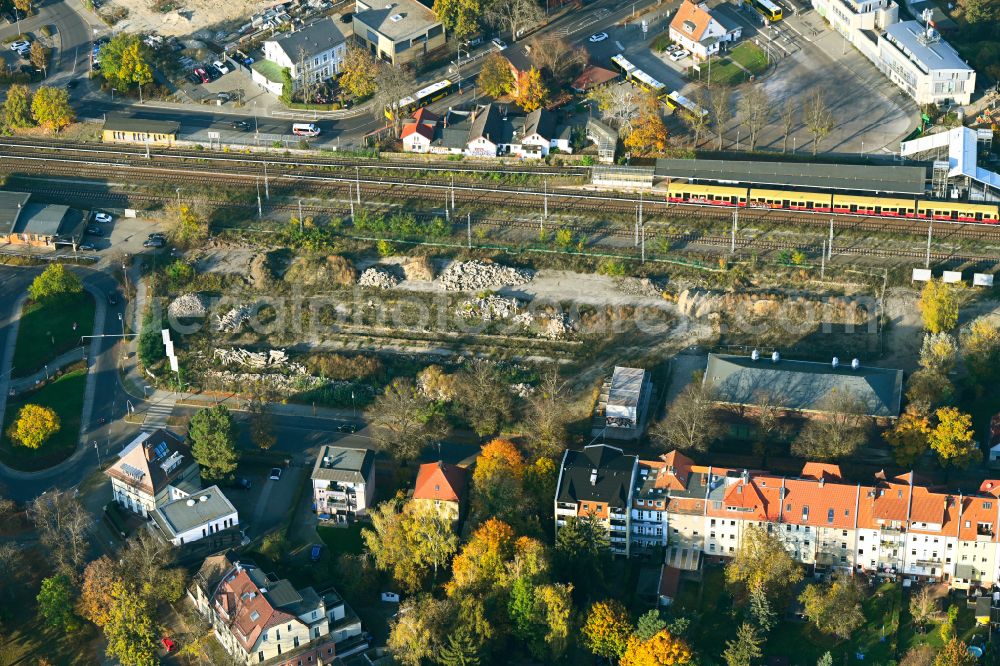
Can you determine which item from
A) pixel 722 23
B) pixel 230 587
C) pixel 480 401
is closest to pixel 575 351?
pixel 480 401

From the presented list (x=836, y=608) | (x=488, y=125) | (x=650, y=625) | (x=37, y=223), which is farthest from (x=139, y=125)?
(x=836, y=608)

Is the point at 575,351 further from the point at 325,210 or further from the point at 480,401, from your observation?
the point at 325,210

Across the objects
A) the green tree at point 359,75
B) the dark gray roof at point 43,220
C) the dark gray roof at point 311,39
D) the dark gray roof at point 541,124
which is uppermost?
the dark gray roof at point 311,39

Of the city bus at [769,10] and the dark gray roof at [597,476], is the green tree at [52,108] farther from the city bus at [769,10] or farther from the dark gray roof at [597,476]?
the dark gray roof at [597,476]

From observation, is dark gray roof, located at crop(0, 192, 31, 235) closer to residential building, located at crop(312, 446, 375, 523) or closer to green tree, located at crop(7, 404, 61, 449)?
green tree, located at crop(7, 404, 61, 449)

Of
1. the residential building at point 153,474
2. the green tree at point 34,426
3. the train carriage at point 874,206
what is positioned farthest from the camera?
the train carriage at point 874,206

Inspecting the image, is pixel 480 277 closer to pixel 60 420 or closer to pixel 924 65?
pixel 60 420

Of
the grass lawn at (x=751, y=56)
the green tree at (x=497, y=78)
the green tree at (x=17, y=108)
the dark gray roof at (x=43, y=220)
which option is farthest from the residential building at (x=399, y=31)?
the dark gray roof at (x=43, y=220)
